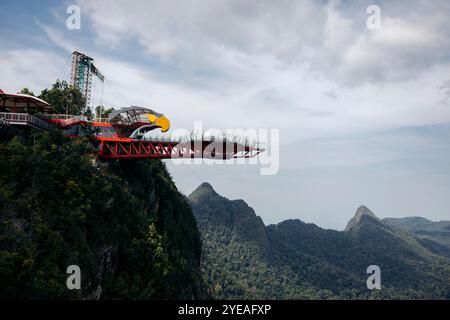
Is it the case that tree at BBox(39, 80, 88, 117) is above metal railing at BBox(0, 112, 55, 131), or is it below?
above

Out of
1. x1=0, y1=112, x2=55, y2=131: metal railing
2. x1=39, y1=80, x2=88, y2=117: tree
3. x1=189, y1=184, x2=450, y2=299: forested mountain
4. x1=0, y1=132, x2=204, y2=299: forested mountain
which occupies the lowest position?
x1=189, y1=184, x2=450, y2=299: forested mountain

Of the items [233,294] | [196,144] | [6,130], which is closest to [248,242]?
[233,294]

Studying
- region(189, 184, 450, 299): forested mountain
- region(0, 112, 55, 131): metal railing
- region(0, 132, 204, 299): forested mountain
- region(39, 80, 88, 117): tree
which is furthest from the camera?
region(189, 184, 450, 299): forested mountain

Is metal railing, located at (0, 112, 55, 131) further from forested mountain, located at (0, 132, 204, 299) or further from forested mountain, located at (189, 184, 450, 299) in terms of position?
forested mountain, located at (189, 184, 450, 299)

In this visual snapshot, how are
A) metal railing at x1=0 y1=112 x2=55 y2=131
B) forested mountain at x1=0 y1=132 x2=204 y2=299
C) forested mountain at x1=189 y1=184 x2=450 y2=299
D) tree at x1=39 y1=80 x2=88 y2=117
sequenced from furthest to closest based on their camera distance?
forested mountain at x1=189 y1=184 x2=450 y2=299 → tree at x1=39 y1=80 x2=88 y2=117 → metal railing at x1=0 y1=112 x2=55 y2=131 → forested mountain at x1=0 y1=132 x2=204 y2=299

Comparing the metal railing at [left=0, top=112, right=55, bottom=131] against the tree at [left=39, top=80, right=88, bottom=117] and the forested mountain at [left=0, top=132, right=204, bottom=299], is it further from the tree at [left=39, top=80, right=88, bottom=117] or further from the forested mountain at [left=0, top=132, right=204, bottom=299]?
the tree at [left=39, top=80, right=88, bottom=117]

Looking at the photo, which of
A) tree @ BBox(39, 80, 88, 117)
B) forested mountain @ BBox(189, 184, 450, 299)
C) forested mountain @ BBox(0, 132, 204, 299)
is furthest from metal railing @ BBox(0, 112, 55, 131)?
forested mountain @ BBox(189, 184, 450, 299)

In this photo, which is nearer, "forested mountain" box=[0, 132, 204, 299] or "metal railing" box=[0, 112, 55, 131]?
"forested mountain" box=[0, 132, 204, 299]
